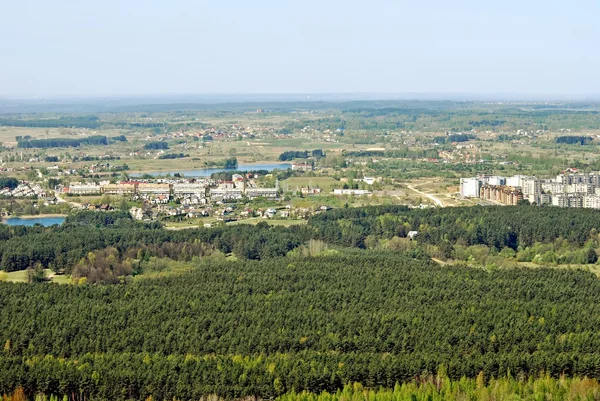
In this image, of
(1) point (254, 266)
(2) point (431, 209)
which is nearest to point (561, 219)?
(2) point (431, 209)

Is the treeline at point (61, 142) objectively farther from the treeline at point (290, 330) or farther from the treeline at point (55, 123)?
the treeline at point (290, 330)

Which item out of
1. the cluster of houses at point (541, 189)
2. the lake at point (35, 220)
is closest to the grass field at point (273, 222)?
the lake at point (35, 220)

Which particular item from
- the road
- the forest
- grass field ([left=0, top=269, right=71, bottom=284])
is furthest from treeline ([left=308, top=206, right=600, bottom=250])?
grass field ([left=0, top=269, right=71, bottom=284])

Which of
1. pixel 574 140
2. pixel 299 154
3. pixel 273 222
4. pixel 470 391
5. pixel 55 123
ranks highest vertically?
pixel 470 391

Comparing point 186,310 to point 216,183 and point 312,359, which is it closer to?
point 312,359

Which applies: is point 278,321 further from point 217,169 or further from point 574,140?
point 574,140

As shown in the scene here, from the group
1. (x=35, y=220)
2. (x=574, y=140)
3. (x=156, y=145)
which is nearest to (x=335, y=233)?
(x=35, y=220)
